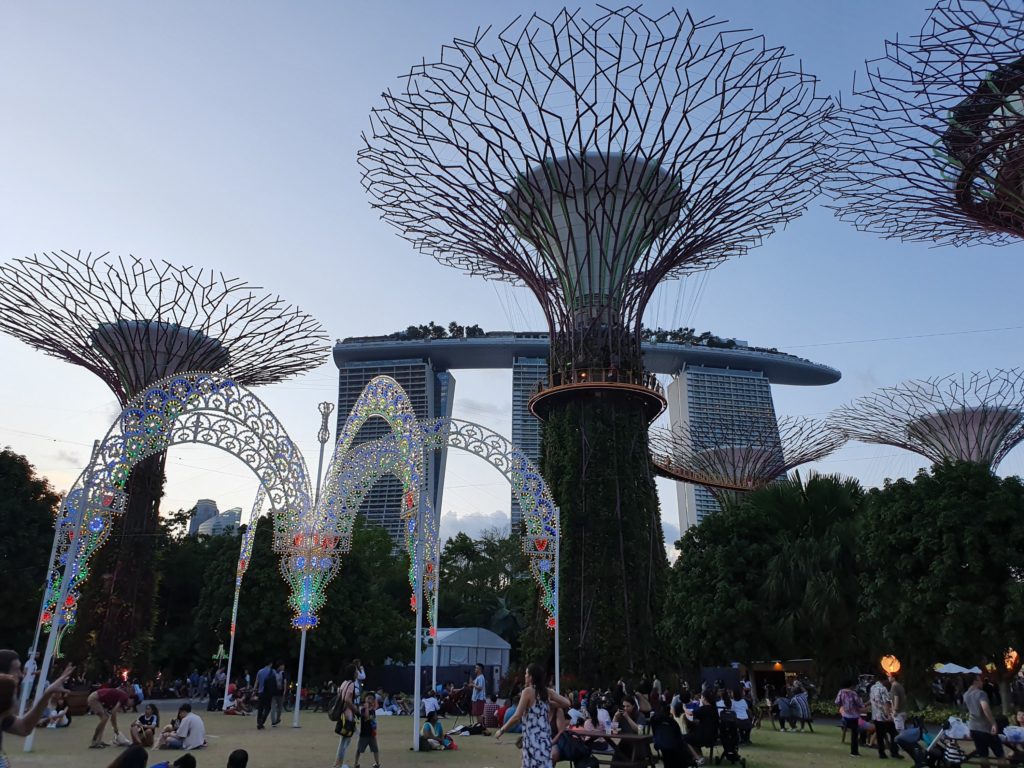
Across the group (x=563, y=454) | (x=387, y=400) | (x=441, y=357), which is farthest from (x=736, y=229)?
(x=441, y=357)

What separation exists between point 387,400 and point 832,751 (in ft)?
36.6

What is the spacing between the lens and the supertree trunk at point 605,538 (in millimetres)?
22109

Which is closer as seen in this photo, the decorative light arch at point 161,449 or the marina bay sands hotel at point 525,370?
the decorative light arch at point 161,449

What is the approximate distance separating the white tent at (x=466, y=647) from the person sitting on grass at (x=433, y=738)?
1782cm

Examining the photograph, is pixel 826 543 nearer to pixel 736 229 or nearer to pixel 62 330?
pixel 736 229

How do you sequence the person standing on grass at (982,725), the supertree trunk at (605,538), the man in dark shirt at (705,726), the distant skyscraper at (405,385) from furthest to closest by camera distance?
the distant skyscraper at (405,385) → the supertree trunk at (605,538) → the man in dark shirt at (705,726) → the person standing on grass at (982,725)

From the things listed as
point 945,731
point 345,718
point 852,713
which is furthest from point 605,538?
point 345,718

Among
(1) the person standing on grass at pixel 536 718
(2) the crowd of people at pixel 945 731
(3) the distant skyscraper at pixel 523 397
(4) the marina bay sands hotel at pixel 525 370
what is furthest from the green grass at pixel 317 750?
(3) the distant skyscraper at pixel 523 397

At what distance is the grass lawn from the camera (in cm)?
1098

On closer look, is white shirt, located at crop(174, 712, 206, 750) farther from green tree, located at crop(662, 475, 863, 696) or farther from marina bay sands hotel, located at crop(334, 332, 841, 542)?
marina bay sands hotel, located at crop(334, 332, 841, 542)

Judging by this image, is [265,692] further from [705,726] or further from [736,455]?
[736,455]

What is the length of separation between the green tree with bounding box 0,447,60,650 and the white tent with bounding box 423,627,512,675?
14.3 metres

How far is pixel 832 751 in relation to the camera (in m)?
13.9

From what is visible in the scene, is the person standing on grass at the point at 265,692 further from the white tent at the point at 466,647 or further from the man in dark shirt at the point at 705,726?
the white tent at the point at 466,647
